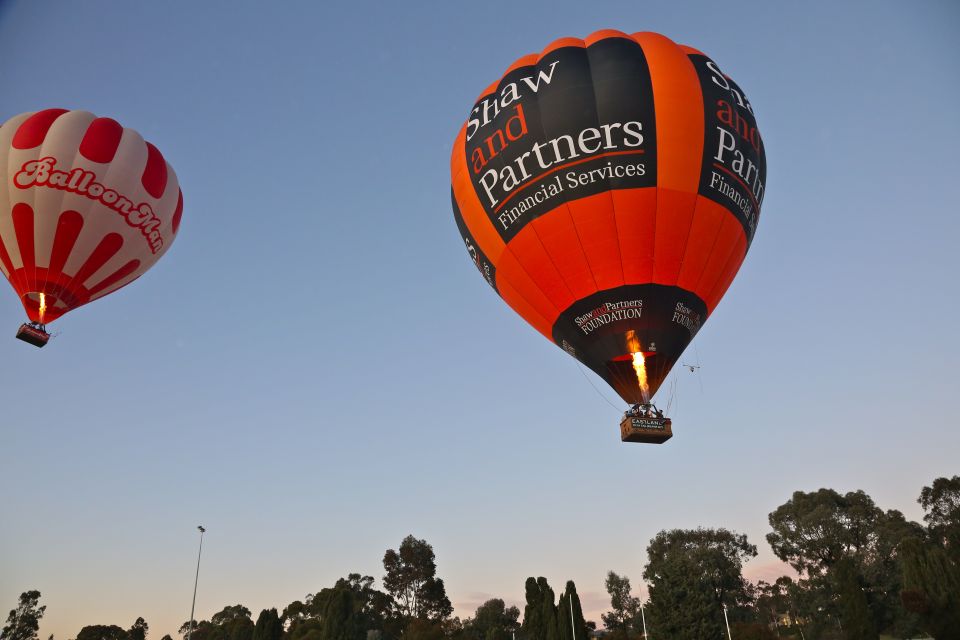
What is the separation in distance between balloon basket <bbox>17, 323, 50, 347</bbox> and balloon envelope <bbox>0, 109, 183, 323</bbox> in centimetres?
70

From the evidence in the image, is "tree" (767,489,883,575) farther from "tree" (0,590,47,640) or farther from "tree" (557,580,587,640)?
"tree" (0,590,47,640)

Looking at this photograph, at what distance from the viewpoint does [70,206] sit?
19266 mm

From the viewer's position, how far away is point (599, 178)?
1452cm

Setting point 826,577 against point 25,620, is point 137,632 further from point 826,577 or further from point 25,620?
point 826,577

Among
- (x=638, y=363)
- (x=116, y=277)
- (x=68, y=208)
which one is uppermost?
(x=68, y=208)

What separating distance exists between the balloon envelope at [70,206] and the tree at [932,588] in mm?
37333

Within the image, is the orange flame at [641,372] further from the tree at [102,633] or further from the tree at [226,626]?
the tree at [102,633]

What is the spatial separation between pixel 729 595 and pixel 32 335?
183 feet

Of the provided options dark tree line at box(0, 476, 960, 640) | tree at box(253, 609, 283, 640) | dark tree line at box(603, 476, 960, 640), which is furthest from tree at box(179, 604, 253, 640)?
dark tree line at box(603, 476, 960, 640)

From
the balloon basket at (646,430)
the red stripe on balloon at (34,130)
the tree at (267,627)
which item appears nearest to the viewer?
the balloon basket at (646,430)

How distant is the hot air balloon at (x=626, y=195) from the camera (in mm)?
14547

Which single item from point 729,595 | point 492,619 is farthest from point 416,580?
point 729,595

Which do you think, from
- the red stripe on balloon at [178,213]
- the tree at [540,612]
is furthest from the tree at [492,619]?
the red stripe on balloon at [178,213]

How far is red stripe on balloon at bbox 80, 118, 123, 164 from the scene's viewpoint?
65.4ft
